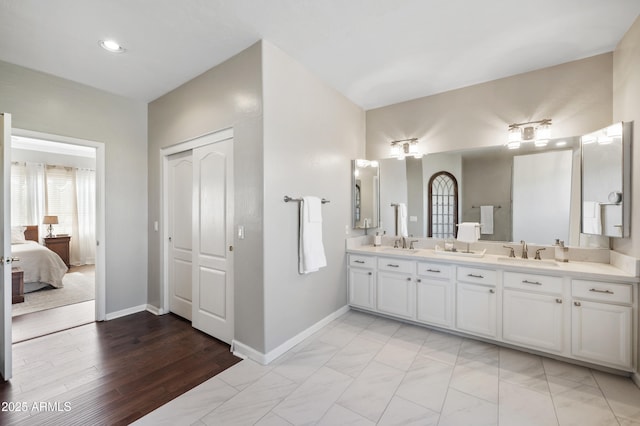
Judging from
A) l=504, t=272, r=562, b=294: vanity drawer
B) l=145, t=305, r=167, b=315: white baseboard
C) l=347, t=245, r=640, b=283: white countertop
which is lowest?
l=145, t=305, r=167, b=315: white baseboard

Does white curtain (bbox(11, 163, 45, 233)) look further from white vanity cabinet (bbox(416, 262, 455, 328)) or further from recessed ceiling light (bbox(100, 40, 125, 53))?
white vanity cabinet (bbox(416, 262, 455, 328))

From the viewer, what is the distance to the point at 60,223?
19.9 ft

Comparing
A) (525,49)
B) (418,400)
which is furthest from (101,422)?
(525,49)

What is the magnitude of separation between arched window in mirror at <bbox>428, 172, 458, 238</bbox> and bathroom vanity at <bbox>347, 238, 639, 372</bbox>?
1.01ft

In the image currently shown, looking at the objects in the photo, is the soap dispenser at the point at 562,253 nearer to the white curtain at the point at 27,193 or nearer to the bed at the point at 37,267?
the bed at the point at 37,267

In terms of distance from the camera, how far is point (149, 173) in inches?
144

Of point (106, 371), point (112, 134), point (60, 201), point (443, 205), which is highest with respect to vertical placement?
point (112, 134)

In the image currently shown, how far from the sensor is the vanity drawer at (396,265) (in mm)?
3035

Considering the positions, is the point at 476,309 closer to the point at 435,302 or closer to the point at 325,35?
the point at 435,302

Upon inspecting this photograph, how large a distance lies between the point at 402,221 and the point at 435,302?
3.62 ft

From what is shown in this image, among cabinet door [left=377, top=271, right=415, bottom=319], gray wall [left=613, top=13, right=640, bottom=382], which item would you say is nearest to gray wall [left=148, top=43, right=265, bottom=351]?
cabinet door [left=377, top=271, right=415, bottom=319]

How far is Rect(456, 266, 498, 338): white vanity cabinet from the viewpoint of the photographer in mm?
2586

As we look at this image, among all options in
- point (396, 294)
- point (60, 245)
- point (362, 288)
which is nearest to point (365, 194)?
point (362, 288)

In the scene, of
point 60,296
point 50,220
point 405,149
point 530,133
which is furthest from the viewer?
point 50,220
